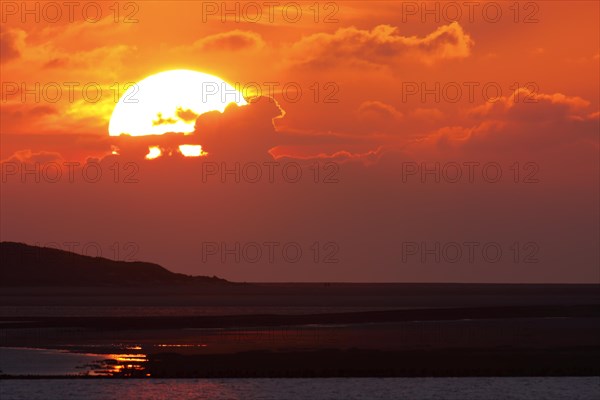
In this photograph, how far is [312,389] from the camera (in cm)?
5581

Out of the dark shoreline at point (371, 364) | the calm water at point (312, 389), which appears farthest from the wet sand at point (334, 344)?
the calm water at point (312, 389)

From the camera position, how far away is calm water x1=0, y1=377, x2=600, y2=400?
52969 millimetres

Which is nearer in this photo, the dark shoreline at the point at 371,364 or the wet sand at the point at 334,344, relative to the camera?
the dark shoreline at the point at 371,364

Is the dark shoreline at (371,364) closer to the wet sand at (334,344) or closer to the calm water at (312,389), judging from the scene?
the wet sand at (334,344)

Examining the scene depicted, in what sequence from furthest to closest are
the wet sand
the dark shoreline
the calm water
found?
the wet sand → the dark shoreline → the calm water

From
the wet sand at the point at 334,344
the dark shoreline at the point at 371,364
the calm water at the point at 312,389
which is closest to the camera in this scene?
the calm water at the point at 312,389

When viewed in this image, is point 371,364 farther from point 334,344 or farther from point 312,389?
point 334,344

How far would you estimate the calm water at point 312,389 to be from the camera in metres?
53.0

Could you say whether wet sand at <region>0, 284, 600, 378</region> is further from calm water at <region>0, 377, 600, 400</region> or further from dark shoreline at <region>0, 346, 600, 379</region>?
calm water at <region>0, 377, 600, 400</region>

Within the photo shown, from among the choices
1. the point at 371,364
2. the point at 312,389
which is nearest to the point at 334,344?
the point at 371,364

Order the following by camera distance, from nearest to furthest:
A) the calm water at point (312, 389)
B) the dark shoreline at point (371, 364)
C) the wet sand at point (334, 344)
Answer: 1. the calm water at point (312, 389)
2. the dark shoreline at point (371, 364)
3. the wet sand at point (334, 344)

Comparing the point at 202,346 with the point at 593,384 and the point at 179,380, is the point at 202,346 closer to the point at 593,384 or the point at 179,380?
the point at 179,380

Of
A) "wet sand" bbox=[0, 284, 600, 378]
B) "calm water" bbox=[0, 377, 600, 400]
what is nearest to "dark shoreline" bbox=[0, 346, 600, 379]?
"wet sand" bbox=[0, 284, 600, 378]

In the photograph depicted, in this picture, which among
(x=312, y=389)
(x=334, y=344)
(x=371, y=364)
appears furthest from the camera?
(x=334, y=344)
